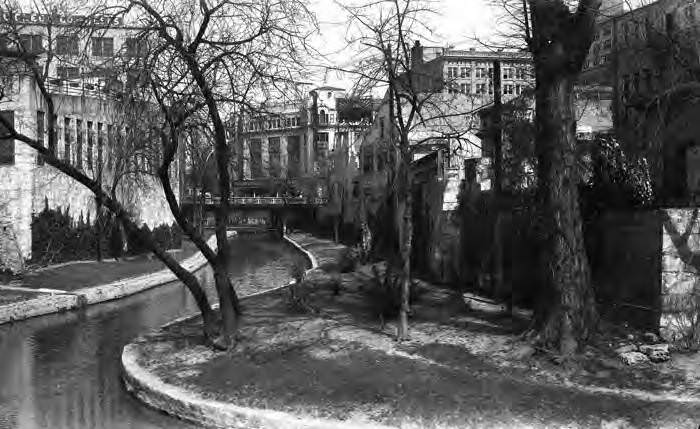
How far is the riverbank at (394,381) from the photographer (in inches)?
378

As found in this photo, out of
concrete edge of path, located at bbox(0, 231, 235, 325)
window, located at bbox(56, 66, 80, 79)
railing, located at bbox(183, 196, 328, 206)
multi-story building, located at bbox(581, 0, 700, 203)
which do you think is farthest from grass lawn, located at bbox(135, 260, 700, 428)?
railing, located at bbox(183, 196, 328, 206)

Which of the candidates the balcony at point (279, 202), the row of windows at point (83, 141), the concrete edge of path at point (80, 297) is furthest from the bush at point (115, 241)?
the balcony at point (279, 202)

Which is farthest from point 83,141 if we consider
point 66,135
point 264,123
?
point 264,123

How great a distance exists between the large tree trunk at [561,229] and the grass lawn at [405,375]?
2.92ft

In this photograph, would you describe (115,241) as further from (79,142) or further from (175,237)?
(175,237)

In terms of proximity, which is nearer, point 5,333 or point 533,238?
point 533,238

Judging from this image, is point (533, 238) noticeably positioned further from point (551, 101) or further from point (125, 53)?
point (125, 53)

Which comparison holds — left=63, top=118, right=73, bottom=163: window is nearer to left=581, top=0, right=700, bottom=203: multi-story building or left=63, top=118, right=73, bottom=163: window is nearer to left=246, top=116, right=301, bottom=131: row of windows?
left=246, top=116, right=301, bottom=131: row of windows

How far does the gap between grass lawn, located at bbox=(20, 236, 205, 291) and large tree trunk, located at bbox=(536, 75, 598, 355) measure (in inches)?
750

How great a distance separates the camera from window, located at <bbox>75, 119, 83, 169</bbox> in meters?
35.7

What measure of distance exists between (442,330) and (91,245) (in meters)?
25.7

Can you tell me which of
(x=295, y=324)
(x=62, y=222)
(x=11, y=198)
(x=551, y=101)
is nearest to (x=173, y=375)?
(x=295, y=324)

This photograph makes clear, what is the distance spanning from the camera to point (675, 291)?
11359 mm

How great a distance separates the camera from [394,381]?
433 inches
